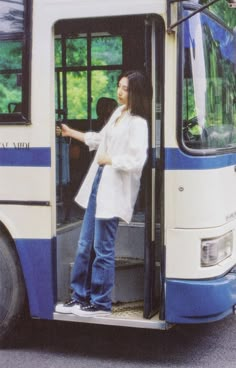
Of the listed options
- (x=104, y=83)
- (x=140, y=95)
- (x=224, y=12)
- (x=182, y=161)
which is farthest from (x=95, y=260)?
(x=224, y=12)

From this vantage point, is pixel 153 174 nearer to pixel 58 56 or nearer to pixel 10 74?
pixel 10 74

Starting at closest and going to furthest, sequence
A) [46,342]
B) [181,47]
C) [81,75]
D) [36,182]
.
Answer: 1. [181,47]
2. [36,182]
3. [46,342]
4. [81,75]

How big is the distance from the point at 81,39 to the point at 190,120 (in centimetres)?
195

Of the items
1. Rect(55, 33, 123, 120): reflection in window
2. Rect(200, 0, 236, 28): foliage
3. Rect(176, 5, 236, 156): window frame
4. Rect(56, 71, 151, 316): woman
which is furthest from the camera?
Rect(55, 33, 123, 120): reflection in window

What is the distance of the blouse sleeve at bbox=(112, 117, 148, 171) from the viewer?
482 centimetres

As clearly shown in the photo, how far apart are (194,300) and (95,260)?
78 centimetres

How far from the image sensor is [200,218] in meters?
4.79

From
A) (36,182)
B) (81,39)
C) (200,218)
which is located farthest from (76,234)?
(81,39)

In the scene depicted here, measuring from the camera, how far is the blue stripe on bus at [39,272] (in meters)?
5.10

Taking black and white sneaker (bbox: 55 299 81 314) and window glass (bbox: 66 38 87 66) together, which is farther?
window glass (bbox: 66 38 87 66)

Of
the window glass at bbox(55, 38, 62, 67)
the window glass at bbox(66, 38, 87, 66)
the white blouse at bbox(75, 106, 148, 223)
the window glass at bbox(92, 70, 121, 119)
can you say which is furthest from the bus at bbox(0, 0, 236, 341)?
the window glass at bbox(92, 70, 121, 119)

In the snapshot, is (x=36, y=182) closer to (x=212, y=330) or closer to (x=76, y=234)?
(x=76, y=234)

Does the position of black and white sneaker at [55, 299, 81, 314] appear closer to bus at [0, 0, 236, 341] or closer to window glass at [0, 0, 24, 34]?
bus at [0, 0, 236, 341]

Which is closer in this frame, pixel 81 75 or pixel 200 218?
pixel 200 218
